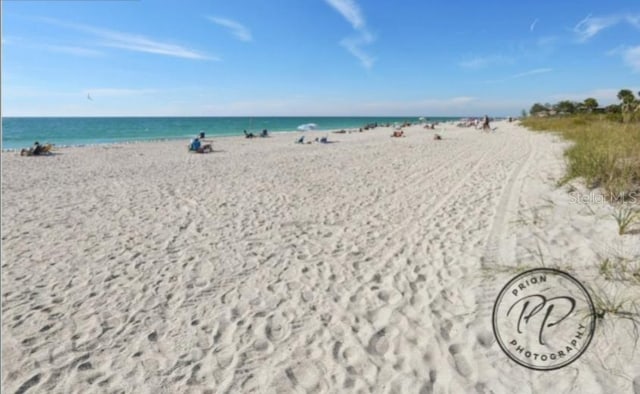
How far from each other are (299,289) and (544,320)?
234 centimetres

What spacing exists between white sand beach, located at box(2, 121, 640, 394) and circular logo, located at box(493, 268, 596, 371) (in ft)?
0.28

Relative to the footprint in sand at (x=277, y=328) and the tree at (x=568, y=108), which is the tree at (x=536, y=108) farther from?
the footprint in sand at (x=277, y=328)

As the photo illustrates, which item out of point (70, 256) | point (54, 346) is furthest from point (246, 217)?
point (54, 346)

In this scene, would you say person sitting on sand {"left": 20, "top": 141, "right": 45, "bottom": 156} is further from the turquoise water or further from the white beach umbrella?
the white beach umbrella

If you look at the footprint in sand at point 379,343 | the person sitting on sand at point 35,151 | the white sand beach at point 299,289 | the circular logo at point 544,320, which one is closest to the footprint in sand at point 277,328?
the white sand beach at point 299,289

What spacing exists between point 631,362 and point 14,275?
20.9ft

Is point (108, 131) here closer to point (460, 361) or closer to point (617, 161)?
point (617, 161)

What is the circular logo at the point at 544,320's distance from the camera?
8.75 feet

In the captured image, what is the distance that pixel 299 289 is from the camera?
3857 mm

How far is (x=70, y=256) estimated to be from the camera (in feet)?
16.0

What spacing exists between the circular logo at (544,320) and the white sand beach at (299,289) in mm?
85

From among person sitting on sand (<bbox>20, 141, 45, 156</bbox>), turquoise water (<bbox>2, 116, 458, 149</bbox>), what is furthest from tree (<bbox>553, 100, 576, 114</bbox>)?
person sitting on sand (<bbox>20, 141, 45, 156</bbox>)

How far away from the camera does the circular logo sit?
267 cm

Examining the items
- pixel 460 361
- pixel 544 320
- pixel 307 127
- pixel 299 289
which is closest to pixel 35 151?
pixel 299 289
